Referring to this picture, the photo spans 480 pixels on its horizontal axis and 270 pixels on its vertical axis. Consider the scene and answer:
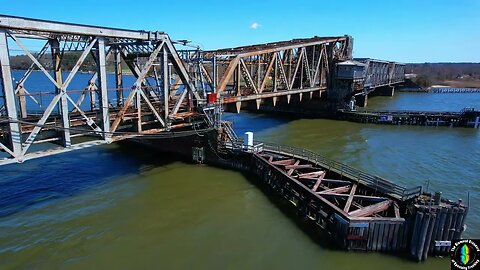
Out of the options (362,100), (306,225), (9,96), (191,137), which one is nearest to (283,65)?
(191,137)

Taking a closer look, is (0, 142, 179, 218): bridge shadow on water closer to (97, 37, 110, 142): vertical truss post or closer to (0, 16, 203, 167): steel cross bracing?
(0, 16, 203, 167): steel cross bracing

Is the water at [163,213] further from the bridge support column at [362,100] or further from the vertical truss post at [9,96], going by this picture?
the bridge support column at [362,100]

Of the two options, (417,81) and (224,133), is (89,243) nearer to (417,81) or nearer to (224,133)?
(224,133)

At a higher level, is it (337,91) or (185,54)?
(185,54)

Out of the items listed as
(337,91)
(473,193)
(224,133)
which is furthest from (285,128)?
(473,193)

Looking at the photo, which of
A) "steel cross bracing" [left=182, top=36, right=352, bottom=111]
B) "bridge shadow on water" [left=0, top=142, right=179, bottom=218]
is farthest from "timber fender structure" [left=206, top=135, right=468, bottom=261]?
"steel cross bracing" [left=182, top=36, right=352, bottom=111]

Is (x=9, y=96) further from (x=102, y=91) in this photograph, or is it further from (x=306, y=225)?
(x=306, y=225)
